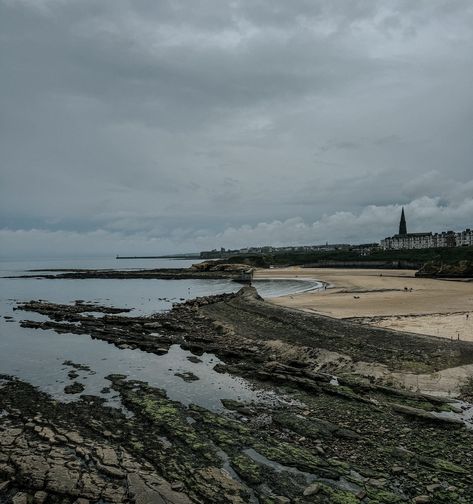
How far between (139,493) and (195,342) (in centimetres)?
1534

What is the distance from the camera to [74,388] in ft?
50.2

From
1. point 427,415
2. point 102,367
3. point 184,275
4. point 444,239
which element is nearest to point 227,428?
point 427,415

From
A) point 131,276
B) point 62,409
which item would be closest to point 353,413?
point 62,409

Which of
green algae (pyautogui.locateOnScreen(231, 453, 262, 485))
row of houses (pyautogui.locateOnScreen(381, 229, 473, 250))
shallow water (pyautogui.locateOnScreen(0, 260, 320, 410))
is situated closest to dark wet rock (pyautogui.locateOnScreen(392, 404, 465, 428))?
shallow water (pyautogui.locateOnScreen(0, 260, 320, 410))

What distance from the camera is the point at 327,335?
75.0 ft

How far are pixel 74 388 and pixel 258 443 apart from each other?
8.49m

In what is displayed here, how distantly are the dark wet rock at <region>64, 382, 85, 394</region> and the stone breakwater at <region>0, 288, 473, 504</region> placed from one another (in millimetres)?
920

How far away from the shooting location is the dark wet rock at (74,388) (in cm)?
1487

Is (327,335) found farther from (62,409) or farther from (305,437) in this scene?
(62,409)

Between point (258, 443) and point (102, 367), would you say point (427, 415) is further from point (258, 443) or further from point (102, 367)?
point (102, 367)

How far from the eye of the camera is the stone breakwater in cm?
817

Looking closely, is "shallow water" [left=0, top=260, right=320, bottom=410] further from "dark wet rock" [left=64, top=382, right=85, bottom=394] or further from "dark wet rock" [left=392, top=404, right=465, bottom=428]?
"dark wet rock" [left=392, top=404, right=465, bottom=428]

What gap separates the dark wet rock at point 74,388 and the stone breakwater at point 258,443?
0.92 m

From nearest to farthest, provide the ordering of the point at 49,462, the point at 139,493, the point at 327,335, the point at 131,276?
1. the point at 139,493
2. the point at 49,462
3. the point at 327,335
4. the point at 131,276
